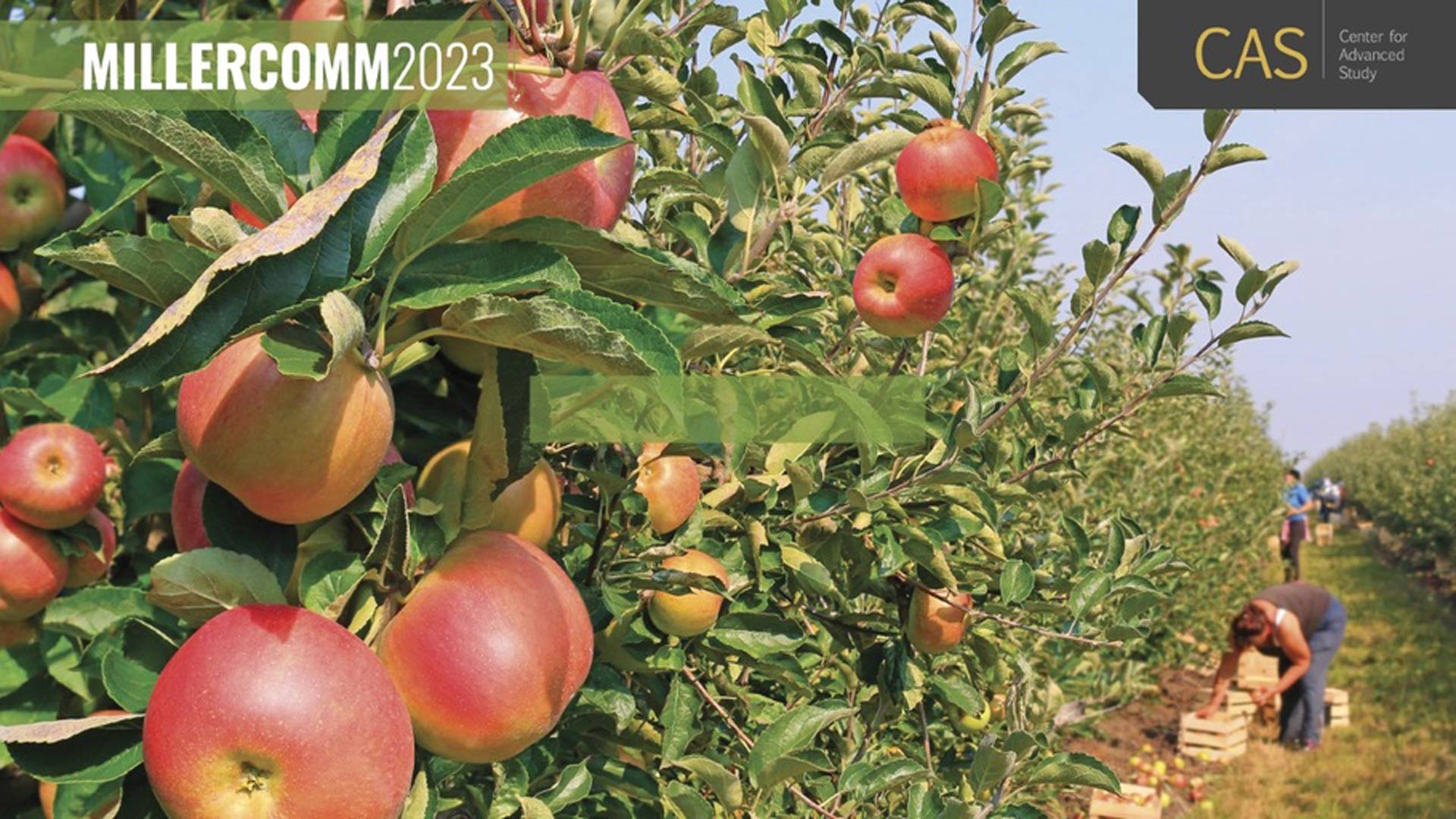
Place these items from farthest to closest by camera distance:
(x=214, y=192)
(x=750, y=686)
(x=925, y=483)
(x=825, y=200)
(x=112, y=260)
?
(x=825, y=200), (x=750, y=686), (x=925, y=483), (x=214, y=192), (x=112, y=260)

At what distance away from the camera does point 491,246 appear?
2.60ft

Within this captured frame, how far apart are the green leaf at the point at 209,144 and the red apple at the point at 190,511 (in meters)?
0.28

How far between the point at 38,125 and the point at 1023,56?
1495 millimetres

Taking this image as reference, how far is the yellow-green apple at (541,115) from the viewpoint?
2.75ft

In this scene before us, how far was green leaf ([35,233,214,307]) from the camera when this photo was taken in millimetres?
692

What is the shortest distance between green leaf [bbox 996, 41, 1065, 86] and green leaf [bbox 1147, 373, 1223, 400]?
0.49 metres

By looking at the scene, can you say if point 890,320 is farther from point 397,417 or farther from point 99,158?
point 99,158

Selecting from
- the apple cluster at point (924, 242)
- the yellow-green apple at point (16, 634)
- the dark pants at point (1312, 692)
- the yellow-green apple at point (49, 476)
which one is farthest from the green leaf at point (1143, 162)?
the dark pants at point (1312, 692)

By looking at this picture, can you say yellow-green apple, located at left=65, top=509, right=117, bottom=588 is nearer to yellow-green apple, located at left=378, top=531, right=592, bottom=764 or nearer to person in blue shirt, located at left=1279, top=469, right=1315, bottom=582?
yellow-green apple, located at left=378, top=531, right=592, bottom=764

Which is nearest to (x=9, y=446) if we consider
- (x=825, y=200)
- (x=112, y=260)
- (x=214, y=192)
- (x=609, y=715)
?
(x=214, y=192)

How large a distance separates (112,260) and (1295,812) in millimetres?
7186

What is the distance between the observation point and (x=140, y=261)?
71cm

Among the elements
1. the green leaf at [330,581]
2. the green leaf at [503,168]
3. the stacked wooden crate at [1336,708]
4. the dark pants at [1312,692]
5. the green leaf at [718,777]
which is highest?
the green leaf at [503,168]

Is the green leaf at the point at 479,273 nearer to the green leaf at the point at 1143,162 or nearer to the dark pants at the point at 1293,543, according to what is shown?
the green leaf at the point at 1143,162
